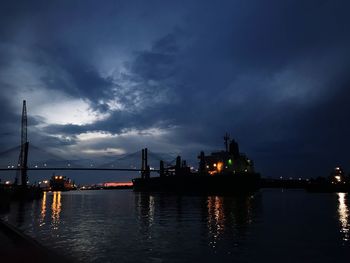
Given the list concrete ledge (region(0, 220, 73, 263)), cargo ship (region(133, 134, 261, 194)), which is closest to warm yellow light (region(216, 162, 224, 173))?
cargo ship (region(133, 134, 261, 194))

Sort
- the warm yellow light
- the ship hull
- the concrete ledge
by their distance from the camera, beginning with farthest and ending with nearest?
the warm yellow light
the ship hull
the concrete ledge

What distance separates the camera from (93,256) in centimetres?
1564

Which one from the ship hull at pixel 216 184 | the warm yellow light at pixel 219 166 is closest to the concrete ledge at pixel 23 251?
the ship hull at pixel 216 184

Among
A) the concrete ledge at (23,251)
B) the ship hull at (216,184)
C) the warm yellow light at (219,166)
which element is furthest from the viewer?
the warm yellow light at (219,166)

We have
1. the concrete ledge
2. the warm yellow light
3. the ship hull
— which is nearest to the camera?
the concrete ledge

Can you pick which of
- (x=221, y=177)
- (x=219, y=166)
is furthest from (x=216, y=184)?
(x=219, y=166)

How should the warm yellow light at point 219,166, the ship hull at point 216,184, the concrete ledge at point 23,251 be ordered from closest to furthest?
1. the concrete ledge at point 23,251
2. the ship hull at point 216,184
3. the warm yellow light at point 219,166

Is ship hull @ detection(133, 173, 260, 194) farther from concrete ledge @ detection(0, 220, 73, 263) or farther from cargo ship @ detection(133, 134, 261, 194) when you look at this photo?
concrete ledge @ detection(0, 220, 73, 263)

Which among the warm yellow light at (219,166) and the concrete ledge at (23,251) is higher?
the warm yellow light at (219,166)

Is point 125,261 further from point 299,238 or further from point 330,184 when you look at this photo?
point 330,184

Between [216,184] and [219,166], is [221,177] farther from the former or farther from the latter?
[219,166]

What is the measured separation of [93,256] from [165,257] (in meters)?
3.29

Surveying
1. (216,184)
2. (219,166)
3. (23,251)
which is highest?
(219,166)

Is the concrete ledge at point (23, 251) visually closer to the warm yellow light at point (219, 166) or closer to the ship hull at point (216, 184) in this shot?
the ship hull at point (216, 184)
